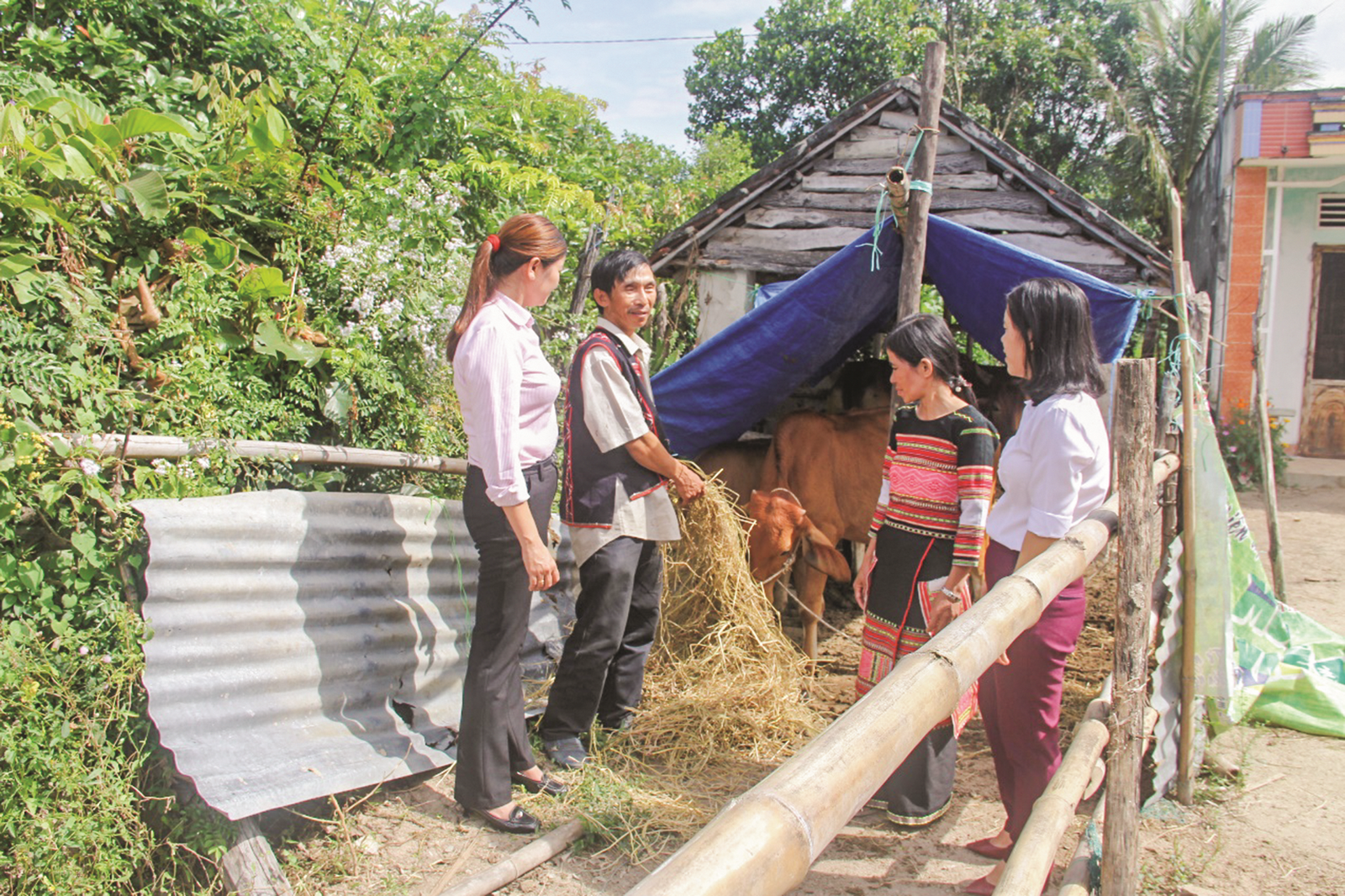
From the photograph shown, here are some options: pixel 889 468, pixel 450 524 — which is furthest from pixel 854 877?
pixel 450 524

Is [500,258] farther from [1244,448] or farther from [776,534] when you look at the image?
[1244,448]

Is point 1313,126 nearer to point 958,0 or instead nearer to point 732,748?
point 732,748

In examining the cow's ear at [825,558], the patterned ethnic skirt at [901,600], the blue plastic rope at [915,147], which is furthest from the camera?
the cow's ear at [825,558]

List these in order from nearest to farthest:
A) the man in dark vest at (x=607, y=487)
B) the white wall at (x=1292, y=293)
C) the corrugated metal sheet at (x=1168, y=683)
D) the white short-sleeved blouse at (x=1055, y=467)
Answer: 1. the white short-sleeved blouse at (x=1055, y=467)
2. the corrugated metal sheet at (x=1168, y=683)
3. the man in dark vest at (x=607, y=487)
4. the white wall at (x=1292, y=293)

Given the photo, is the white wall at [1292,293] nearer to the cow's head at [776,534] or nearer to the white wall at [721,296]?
the white wall at [721,296]

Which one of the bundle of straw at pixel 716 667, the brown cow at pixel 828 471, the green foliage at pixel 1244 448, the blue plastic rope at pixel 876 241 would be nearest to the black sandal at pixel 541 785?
the bundle of straw at pixel 716 667

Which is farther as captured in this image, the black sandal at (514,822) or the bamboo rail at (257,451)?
the black sandal at (514,822)

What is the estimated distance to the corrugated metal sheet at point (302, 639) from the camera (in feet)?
9.09

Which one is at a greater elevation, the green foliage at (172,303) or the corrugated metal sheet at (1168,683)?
the green foliage at (172,303)

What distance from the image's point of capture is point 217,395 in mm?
3400

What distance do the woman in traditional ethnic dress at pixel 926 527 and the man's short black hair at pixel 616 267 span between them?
100 centimetres

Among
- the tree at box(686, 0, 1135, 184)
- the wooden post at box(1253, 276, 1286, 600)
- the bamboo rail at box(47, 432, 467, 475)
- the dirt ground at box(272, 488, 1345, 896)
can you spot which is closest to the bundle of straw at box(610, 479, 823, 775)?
the dirt ground at box(272, 488, 1345, 896)

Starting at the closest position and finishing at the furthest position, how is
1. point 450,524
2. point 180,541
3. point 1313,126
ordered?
point 180,541
point 450,524
point 1313,126

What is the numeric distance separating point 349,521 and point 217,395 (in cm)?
67
